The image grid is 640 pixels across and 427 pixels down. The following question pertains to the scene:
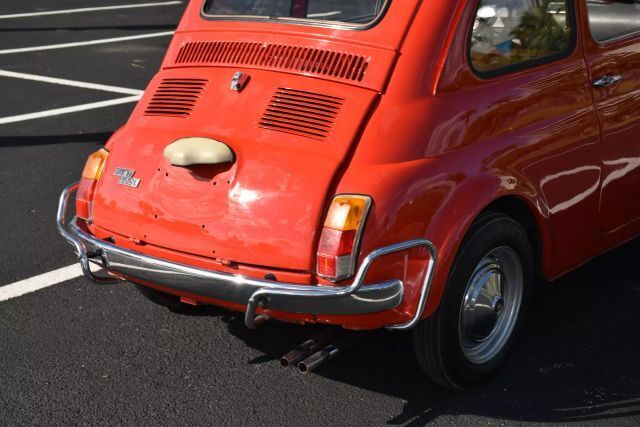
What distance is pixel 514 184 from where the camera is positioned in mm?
3961

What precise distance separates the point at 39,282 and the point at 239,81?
195 centimetres

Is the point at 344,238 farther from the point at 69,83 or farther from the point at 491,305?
the point at 69,83

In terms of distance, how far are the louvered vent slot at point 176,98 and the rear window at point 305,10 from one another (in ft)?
1.53

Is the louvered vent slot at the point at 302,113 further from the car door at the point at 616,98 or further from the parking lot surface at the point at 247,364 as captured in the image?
A: the car door at the point at 616,98

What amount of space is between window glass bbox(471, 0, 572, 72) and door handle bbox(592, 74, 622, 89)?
0.24m

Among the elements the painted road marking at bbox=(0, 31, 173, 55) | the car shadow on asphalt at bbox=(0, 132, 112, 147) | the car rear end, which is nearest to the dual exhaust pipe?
the car rear end

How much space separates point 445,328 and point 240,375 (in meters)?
1.02

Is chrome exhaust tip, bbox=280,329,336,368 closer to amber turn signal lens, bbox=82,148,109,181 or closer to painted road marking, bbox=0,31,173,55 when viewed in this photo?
amber turn signal lens, bbox=82,148,109,181

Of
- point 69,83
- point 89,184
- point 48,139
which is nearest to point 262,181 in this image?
point 89,184

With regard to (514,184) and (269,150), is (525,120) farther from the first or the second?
(269,150)

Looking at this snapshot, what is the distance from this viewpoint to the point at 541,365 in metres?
4.39

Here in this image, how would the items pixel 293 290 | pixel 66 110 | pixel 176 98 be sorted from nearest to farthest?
pixel 293 290
pixel 176 98
pixel 66 110

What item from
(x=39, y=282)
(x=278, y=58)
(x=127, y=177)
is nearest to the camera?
(x=127, y=177)

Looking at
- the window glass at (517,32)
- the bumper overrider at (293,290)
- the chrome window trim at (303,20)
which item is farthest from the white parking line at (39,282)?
the window glass at (517,32)
